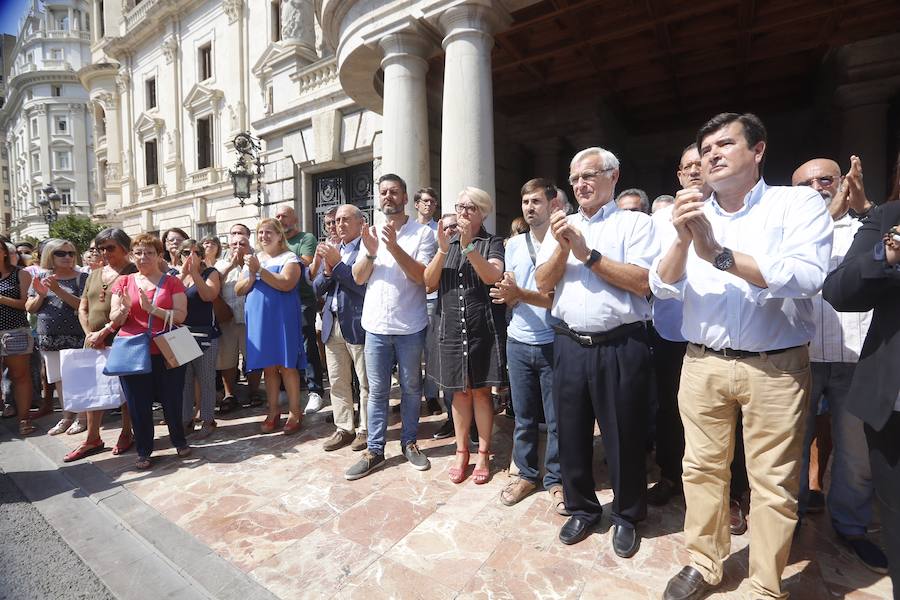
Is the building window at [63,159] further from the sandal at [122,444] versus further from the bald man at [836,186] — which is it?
the bald man at [836,186]

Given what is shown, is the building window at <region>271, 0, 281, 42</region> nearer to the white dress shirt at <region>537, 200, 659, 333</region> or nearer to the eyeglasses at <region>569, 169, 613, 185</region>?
the eyeglasses at <region>569, 169, 613, 185</region>

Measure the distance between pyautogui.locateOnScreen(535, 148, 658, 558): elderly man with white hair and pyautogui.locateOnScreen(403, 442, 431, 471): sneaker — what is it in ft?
4.16

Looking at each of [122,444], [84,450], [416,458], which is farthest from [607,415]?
[84,450]

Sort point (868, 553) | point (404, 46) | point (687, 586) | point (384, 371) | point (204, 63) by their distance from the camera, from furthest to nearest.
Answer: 1. point (204, 63)
2. point (404, 46)
3. point (384, 371)
4. point (868, 553)
5. point (687, 586)

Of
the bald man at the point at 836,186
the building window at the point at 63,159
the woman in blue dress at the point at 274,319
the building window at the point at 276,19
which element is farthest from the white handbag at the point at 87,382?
the building window at the point at 63,159

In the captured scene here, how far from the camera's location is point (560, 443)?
2619 mm

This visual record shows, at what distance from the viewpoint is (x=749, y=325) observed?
1906 millimetres

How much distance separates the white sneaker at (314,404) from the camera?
16.2ft

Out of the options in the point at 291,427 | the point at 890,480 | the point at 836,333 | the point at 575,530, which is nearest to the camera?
the point at 890,480

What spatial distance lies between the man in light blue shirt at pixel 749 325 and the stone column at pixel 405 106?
4.64m

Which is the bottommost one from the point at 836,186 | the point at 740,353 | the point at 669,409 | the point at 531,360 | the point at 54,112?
the point at 669,409

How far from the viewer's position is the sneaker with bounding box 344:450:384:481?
132 inches

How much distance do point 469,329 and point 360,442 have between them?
158 centimetres

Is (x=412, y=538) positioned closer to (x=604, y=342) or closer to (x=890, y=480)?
(x=604, y=342)
